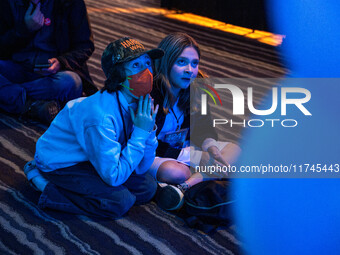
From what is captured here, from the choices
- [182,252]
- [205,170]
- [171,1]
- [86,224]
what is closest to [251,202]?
[205,170]

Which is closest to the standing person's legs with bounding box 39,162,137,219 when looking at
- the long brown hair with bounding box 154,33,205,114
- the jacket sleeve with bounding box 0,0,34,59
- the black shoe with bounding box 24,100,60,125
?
the long brown hair with bounding box 154,33,205,114

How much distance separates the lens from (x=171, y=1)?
18.6ft

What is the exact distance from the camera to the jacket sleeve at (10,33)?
98.8 inches

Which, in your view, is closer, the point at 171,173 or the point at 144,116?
the point at 144,116

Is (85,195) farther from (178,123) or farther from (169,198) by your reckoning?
(178,123)

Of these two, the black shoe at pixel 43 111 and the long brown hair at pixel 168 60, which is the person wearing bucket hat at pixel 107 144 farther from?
the black shoe at pixel 43 111

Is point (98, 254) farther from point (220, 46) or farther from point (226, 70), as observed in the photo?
point (220, 46)

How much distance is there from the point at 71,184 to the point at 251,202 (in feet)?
2.39

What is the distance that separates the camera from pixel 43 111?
97.9 inches

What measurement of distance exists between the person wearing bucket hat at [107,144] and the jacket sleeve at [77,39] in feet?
2.87

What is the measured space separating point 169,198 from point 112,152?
1.09 ft

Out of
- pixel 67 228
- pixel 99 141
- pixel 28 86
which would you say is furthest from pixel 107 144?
pixel 28 86

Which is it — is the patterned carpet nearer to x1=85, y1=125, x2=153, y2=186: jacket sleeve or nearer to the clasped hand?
x1=85, y1=125, x2=153, y2=186: jacket sleeve

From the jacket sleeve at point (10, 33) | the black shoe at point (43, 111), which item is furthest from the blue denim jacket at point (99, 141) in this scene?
the jacket sleeve at point (10, 33)
